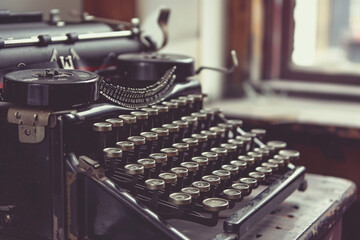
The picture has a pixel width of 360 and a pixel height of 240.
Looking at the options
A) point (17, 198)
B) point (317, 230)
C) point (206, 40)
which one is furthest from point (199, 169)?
point (206, 40)

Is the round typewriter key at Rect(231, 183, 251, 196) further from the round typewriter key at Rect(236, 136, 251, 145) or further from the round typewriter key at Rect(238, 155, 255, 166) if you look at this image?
the round typewriter key at Rect(236, 136, 251, 145)

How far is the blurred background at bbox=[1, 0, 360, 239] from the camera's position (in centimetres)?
269

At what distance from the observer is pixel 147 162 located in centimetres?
138

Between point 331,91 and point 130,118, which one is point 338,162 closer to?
point 331,91

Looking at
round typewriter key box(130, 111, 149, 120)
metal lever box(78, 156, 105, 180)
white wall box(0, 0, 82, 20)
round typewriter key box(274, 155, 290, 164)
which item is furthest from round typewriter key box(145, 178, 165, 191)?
white wall box(0, 0, 82, 20)

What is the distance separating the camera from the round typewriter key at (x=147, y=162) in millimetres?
1368

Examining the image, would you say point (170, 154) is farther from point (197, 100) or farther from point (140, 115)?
point (197, 100)

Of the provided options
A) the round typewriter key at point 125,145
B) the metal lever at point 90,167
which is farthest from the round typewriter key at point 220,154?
the metal lever at point 90,167

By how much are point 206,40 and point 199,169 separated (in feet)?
5.76

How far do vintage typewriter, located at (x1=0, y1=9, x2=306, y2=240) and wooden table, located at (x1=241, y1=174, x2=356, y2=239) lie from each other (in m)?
0.05

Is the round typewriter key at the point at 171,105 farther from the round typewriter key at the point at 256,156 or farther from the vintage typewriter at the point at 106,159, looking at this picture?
the round typewriter key at the point at 256,156

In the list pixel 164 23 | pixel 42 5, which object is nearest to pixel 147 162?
pixel 164 23

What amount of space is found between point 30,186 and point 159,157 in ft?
1.04

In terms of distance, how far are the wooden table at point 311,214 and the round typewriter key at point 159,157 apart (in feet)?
0.94
